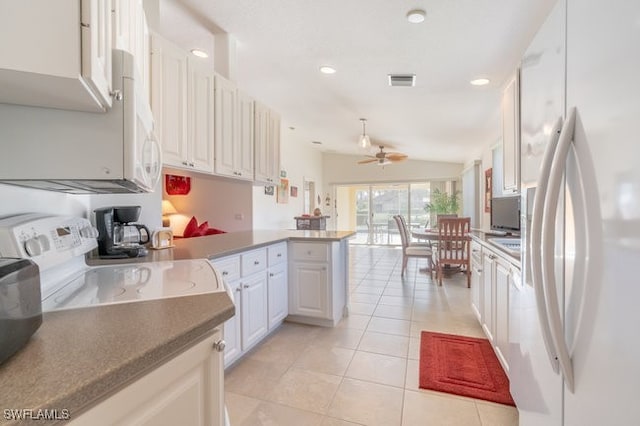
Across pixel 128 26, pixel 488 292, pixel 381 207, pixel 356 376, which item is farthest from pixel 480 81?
pixel 381 207

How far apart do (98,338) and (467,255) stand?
15.7 ft

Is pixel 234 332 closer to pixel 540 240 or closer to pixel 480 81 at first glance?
pixel 540 240

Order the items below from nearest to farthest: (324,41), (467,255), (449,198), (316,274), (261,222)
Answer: (324,41) < (316,274) < (467,255) < (261,222) < (449,198)

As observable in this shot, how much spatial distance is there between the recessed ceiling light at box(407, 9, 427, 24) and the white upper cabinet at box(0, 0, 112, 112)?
6.52 feet

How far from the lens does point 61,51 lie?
25.1 inches

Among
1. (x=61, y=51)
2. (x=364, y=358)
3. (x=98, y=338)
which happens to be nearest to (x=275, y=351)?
(x=364, y=358)

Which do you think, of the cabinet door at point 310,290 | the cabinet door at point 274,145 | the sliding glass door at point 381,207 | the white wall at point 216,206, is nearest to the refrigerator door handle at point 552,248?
the cabinet door at point 310,290

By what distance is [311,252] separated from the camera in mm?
2879

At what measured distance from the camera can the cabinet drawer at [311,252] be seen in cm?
284

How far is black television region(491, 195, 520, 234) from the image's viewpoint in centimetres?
303

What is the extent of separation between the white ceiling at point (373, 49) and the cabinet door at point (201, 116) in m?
0.51

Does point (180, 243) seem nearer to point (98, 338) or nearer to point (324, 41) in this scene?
point (98, 338)

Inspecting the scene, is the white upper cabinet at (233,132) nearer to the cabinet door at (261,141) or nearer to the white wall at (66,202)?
the cabinet door at (261,141)

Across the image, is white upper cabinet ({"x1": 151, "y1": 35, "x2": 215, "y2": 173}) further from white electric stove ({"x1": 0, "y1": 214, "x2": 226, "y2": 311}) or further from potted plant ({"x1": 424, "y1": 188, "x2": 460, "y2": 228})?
potted plant ({"x1": 424, "y1": 188, "x2": 460, "y2": 228})
